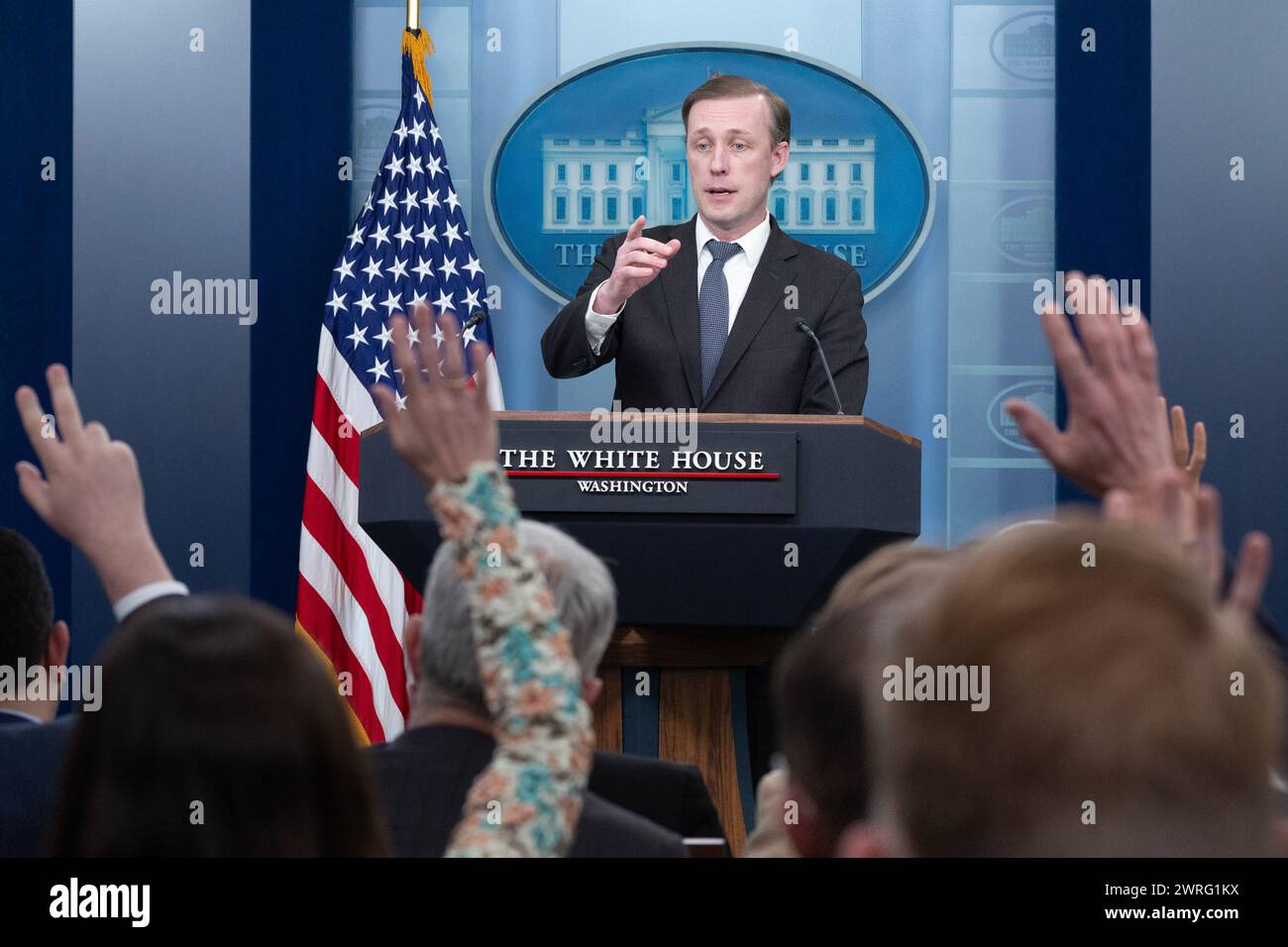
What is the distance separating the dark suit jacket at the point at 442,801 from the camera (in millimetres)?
1364

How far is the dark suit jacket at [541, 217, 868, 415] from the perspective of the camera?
11.9 feet

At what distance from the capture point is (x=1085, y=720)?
0.68 meters

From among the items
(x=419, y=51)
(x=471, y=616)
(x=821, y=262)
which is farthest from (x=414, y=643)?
(x=419, y=51)

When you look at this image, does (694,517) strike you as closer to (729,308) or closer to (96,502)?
(729,308)

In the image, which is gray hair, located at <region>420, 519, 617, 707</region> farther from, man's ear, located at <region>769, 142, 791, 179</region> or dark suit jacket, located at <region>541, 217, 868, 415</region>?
man's ear, located at <region>769, 142, 791, 179</region>

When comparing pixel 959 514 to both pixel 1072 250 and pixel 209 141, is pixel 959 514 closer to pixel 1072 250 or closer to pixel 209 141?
pixel 1072 250

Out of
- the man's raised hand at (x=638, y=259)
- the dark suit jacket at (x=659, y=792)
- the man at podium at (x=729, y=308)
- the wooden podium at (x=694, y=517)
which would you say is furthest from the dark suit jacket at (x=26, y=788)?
the man at podium at (x=729, y=308)

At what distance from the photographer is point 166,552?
4.88 metres

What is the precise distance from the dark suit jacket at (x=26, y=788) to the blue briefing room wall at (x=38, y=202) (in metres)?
3.69

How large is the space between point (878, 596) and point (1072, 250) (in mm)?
4189

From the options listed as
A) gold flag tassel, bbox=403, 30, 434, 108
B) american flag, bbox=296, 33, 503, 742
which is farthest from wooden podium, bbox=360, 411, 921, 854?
gold flag tassel, bbox=403, 30, 434, 108

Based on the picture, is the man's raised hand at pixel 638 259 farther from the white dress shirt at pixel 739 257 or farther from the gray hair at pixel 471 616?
the gray hair at pixel 471 616
